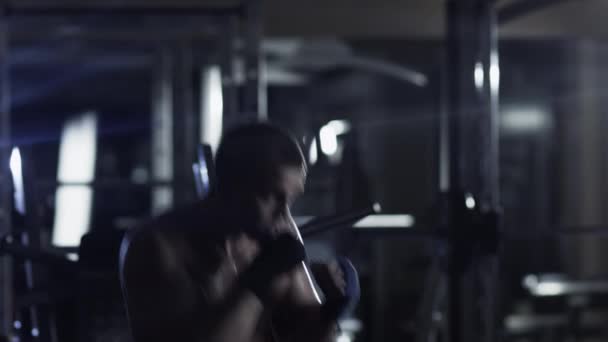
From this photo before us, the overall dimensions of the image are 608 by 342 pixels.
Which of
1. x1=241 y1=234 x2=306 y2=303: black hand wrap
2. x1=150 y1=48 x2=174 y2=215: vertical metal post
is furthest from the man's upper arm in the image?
x1=150 y1=48 x2=174 y2=215: vertical metal post

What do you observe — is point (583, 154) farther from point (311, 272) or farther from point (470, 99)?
point (311, 272)

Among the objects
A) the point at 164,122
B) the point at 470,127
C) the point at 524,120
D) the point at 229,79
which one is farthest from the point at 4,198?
the point at 524,120

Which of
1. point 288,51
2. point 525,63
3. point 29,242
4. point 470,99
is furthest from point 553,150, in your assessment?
point 29,242

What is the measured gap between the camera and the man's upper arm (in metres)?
1.59

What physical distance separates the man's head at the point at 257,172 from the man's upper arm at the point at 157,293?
0.20 meters

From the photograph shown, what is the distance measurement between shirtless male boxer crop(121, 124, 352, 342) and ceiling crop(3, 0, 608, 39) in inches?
63.8

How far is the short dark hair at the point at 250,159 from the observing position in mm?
1771

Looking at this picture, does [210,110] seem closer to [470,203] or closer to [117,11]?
[117,11]

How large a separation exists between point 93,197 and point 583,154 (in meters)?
3.52

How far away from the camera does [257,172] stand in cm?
177

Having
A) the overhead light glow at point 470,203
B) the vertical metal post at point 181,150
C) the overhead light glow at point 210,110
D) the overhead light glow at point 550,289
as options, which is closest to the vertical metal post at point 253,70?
the vertical metal post at point 181,150

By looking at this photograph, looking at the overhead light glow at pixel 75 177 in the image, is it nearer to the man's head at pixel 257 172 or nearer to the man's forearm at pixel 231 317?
the man's head at pixel 257 172

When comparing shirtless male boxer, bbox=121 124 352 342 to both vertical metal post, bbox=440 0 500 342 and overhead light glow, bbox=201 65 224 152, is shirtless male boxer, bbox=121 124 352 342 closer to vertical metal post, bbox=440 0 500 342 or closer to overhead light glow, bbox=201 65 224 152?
vertical metal post, bbox=440 0 500 342

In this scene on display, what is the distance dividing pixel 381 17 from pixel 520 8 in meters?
0.82
